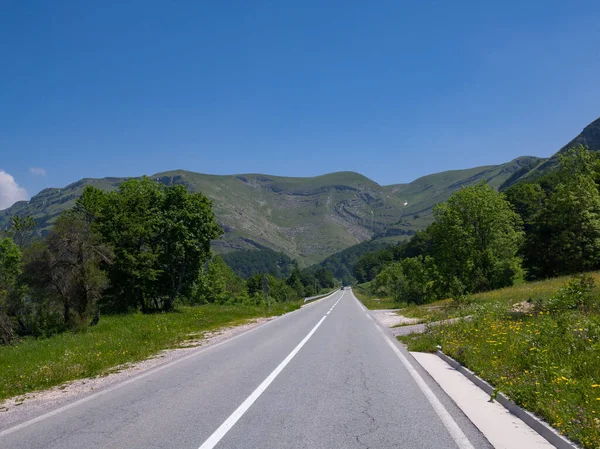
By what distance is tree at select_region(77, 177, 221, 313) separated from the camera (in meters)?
38.5

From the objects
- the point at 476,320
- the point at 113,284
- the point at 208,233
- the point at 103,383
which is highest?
the point at 208,233

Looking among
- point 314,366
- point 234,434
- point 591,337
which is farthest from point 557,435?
point 314,366

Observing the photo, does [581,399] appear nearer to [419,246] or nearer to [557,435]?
[557,435]

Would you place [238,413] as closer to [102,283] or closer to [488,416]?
[488,416]

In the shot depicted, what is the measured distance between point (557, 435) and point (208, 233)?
38823mm

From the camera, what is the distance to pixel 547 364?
7.81 metres

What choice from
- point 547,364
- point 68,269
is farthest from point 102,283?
point 547,364

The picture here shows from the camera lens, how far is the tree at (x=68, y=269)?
3106 cm

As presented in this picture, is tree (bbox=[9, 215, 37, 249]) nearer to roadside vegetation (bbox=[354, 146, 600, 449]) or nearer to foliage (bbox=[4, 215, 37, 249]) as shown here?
foliage (bbox=[4, 215, 37, 249])

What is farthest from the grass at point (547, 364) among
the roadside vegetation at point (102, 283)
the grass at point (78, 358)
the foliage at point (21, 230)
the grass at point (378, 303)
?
the foliage at point (21, 230)

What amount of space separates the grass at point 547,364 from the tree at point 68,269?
84.2ft

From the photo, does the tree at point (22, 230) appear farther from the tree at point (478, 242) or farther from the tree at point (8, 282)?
the tree at point (478, 242)

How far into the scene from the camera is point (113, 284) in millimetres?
39875

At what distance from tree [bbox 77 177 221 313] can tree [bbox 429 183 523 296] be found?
25.8 m
